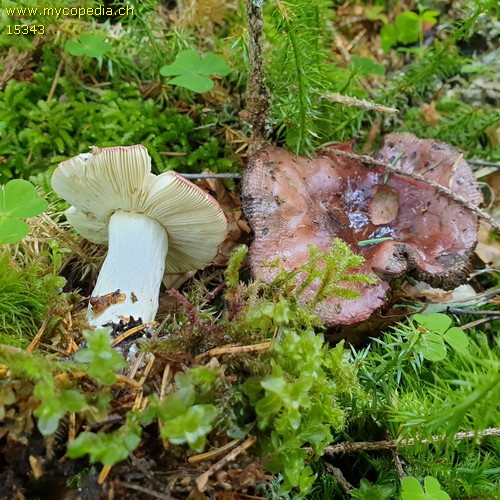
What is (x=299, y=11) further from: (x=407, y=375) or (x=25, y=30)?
(x=407, y=375)

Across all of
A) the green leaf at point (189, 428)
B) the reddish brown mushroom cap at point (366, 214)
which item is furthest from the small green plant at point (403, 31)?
the green leaf at point (189, 428)

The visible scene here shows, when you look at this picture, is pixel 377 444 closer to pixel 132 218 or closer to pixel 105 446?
pixel 105 446

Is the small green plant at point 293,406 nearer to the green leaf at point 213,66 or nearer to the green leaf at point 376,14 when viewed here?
the green leaf at point 213,66

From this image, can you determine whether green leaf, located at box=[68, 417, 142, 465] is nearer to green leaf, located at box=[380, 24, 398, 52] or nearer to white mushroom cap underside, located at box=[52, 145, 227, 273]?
white mushroom cap underside, located at box=[52, 145, 227, 273]

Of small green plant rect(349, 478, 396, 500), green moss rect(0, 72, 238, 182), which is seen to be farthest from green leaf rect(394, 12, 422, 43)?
small green plant rect(349, 478, 396, 500)

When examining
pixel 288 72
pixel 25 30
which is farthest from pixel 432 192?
pixel 25 30

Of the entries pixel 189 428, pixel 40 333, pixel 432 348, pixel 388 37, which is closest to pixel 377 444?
pixel 432 348
